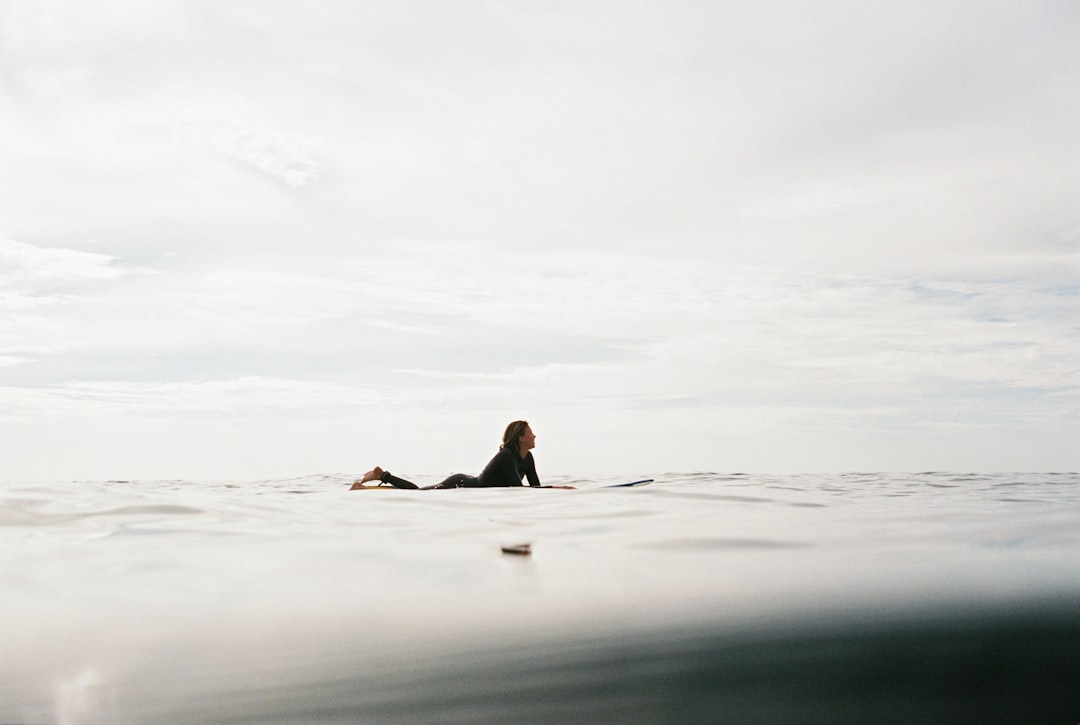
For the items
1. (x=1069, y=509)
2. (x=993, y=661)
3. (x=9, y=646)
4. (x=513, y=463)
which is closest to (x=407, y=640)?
(x=9, y=646)

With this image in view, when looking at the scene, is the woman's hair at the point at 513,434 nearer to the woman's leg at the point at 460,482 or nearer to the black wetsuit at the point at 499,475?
the black wetsuit at the point at 499,475

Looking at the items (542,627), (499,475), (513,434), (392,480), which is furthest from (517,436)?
(542,627)

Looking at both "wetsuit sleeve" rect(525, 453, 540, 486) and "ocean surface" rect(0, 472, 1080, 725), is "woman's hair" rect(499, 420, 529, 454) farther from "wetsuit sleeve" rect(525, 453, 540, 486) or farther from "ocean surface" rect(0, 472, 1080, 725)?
"ocean surface" rect(0, 472, 1080, 725)

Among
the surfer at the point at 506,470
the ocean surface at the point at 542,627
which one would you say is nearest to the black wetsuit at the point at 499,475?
the surfer at the point at 506,470

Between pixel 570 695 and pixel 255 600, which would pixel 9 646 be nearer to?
pixel 255 600

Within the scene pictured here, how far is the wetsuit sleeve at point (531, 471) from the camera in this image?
11047mm

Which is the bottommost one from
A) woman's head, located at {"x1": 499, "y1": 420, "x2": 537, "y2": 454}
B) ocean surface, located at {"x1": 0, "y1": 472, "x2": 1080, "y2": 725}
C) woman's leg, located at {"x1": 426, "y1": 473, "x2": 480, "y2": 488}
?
ocean surface, located at {"x1": 0, "y1": 472, "x2": 1080, "y2": 725}

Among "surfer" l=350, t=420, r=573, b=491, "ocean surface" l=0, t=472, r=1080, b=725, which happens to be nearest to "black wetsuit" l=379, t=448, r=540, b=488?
"surfer" l=350, t=420, r=573, b=491

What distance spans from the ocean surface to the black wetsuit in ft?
19.3

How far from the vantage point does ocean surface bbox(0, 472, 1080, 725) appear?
2.07 metres

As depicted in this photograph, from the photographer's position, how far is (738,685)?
2170 mm

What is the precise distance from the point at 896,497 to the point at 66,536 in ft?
24.8

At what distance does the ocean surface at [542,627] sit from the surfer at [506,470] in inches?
Answer: 233

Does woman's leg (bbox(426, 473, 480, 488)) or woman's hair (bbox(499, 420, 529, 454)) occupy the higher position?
woman's hair (bbox(499, 420, 529, 454))
